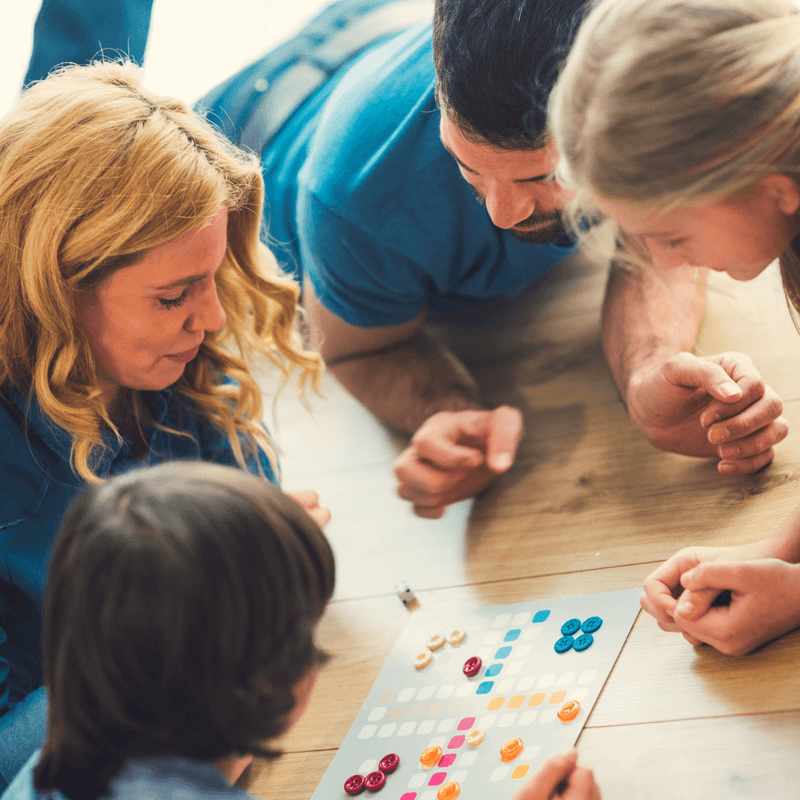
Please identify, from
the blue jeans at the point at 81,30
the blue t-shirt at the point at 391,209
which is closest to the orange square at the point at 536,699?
the blue t-shirt at the point at 391,209

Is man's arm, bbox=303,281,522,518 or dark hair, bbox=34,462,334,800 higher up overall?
dark hair, bbox=34,462,334,800

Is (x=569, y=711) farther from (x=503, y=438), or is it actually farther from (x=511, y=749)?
(x=503, y=438)

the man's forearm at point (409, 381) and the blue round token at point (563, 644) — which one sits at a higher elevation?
the man's forearm at point (409, 381)

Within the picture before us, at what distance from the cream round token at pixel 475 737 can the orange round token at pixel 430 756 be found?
3 cm

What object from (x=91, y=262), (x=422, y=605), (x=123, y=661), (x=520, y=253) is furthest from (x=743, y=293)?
(x=123, y=661)

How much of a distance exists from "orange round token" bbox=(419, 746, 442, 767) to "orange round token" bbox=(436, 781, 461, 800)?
3 centimetres

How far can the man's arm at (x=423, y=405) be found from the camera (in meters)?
1.06

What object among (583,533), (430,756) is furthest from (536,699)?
(583,533)

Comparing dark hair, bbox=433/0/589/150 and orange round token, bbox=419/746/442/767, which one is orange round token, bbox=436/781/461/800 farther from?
dark hair, bbox=433/0/589/150

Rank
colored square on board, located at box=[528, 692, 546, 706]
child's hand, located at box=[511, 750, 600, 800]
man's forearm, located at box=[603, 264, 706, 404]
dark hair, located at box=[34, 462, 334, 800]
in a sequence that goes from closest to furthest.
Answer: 1. dark hair, located at box=[34, 462, 334, 800]
2. child's hand, located at box=[511, 750, 600, 800]
3. colored square on board, located at box=[528, 692, 546, 706]
4. man's forearm, located at box=[603, 264, 706, 404]

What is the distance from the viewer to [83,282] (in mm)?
901

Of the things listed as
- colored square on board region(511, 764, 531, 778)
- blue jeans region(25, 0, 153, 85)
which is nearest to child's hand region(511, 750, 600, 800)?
colored square on board region(511, 764, 531, 778)

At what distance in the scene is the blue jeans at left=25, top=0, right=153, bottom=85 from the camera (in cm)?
126

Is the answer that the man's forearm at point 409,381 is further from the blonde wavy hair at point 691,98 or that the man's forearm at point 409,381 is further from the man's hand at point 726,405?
the blonde wavy hair at point 691,98
